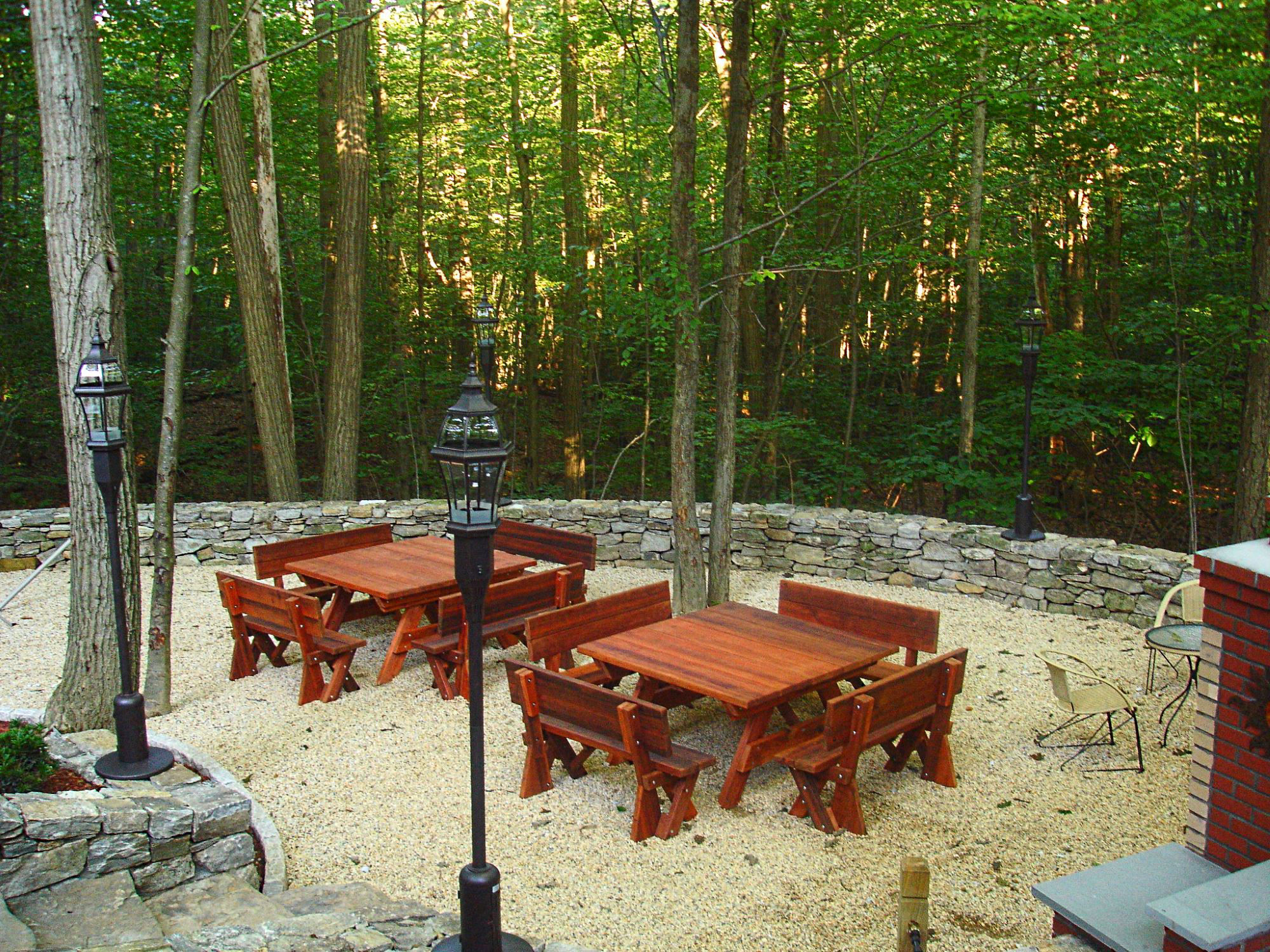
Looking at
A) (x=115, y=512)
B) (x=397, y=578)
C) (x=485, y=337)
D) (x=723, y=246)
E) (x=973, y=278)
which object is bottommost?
(x=397, y=578)

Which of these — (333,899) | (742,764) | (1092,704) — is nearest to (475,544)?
(333,899)

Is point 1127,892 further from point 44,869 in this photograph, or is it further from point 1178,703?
point 44,869

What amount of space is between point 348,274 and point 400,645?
5.15 meters

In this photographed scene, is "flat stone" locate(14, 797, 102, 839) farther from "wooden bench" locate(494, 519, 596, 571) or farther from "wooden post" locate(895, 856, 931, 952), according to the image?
"wooden bench" locate(494, 519, 596, 571)

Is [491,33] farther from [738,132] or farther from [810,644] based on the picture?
[810,644]

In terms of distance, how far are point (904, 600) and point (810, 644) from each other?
2919 millimetres

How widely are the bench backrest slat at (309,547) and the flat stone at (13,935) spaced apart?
396 centimetres

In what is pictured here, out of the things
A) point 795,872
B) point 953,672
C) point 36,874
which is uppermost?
point 953,672

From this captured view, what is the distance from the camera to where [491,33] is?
1394 centimetres

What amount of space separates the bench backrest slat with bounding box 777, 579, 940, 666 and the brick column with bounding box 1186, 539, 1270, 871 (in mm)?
1998

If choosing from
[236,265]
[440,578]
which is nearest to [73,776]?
[440,578]

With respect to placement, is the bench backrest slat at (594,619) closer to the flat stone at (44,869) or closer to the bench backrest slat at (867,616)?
the bench backrest slat at (867,616)

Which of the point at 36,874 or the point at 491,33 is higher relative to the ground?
the point at 491,33

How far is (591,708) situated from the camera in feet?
15.8
